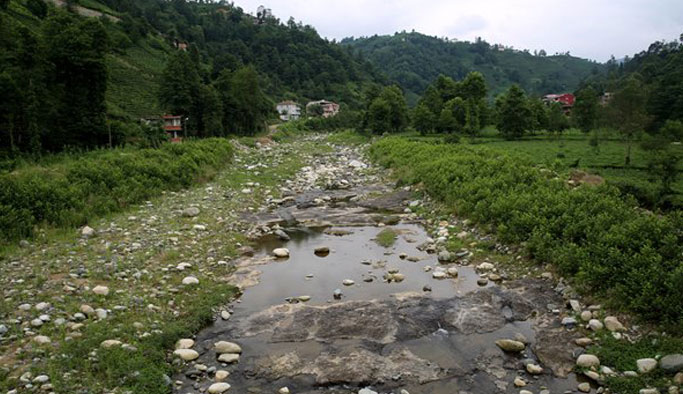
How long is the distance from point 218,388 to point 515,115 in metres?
Answer: 49.4

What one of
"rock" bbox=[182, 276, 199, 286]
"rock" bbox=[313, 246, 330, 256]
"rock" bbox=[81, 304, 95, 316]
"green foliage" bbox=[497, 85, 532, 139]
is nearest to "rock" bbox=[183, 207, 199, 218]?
"rock" bbox=[313, 246, 330, 256]

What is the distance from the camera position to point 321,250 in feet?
46.5

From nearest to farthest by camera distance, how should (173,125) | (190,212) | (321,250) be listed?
(321,250)
(190,212)
(173,125)

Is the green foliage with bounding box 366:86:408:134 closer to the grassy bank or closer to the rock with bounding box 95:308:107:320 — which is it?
the grassy bank

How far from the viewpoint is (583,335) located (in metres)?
8.18

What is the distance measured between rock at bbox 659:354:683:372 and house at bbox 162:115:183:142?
5066cm

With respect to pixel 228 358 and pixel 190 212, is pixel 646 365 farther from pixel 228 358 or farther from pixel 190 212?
pixel 190 212

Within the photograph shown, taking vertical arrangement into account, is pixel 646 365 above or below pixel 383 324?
above

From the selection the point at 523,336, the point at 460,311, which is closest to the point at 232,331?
the point at 460,311

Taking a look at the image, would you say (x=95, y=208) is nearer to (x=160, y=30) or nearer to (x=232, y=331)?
(x=232, y=331)

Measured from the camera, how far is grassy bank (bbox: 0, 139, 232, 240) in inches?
523

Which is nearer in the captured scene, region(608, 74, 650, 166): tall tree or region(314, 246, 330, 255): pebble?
region(314, 246, 330, 255): pebble

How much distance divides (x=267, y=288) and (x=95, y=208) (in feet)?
28.0

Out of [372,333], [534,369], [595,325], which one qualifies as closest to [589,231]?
[595,325]
